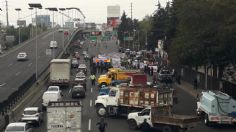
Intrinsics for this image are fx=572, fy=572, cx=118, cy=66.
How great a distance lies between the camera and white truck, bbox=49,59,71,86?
61.3 metres

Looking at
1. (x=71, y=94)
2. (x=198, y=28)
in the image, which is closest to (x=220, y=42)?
(x=198, y=28)

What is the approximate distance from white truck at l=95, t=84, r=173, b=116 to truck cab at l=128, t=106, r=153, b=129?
2.89 metres

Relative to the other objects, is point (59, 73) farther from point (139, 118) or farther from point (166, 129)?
point (166, 129)

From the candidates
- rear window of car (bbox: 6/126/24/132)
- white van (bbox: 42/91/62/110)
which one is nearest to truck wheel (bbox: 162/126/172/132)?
rear window of car (bbox: 6/126/24/132)

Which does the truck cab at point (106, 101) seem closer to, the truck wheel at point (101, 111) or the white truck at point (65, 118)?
the truck wheel at point (101, 111)

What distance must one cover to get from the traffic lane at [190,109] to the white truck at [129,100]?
10.4 ft

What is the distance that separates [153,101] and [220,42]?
10.9 meters

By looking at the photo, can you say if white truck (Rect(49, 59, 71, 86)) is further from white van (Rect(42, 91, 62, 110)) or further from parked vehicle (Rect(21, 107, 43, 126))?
parked vehicle (Rect(21, 107, 43, 126))

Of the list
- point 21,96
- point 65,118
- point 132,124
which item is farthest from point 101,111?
point 65,118

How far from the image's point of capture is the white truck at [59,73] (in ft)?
201

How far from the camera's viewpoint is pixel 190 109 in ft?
151

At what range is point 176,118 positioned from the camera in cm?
3334

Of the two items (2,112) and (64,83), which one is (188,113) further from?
(64,83)

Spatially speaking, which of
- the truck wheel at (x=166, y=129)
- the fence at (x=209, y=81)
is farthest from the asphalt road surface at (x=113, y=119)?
the truck wheel at (x=166, y=129)
